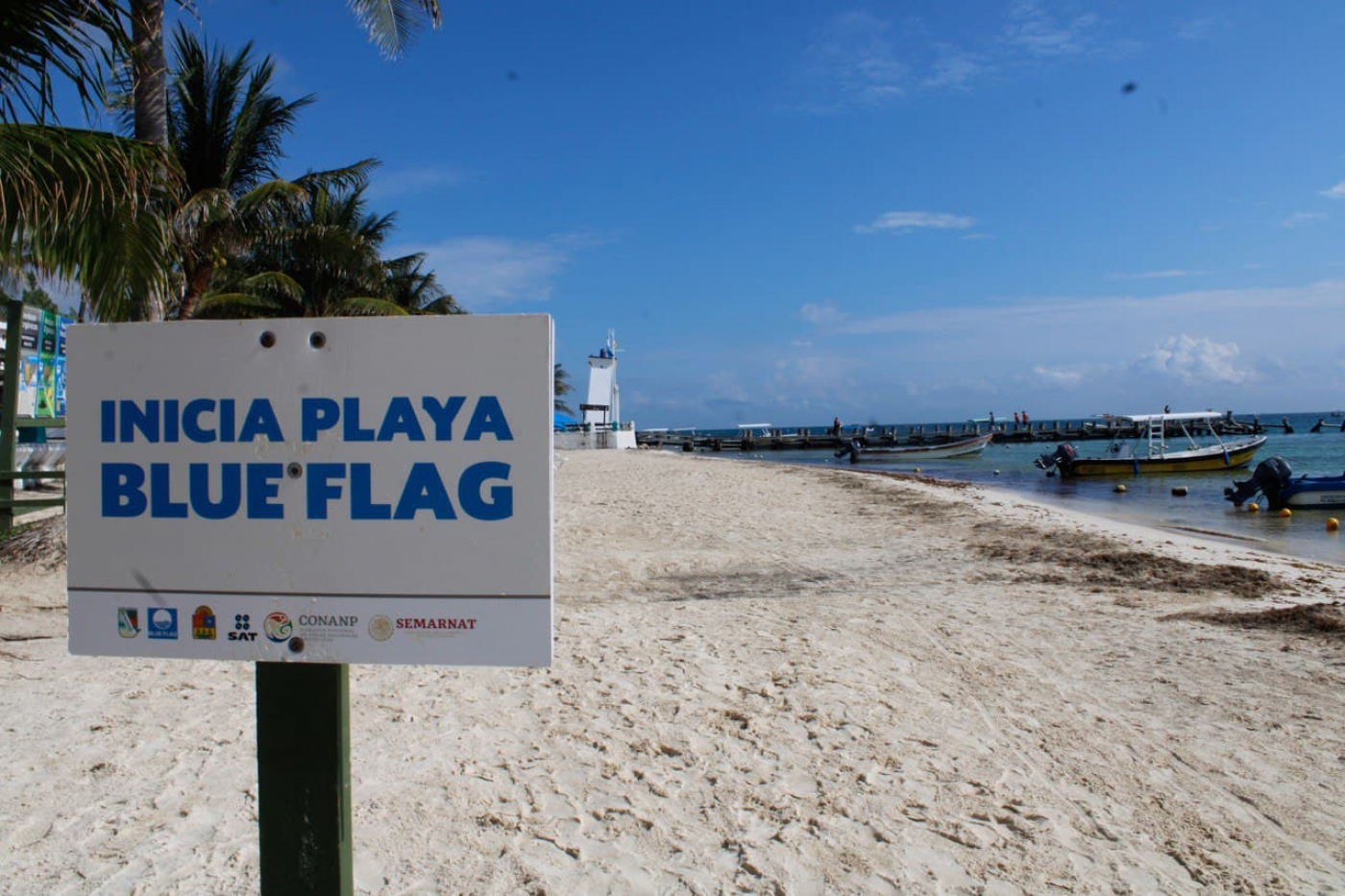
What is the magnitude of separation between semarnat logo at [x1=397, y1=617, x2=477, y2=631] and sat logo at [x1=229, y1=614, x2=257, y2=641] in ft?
0.89

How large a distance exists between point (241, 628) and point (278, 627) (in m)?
0.07

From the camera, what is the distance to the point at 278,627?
1531mm

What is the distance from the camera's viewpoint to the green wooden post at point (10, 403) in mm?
7730

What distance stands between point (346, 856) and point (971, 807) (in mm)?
2655

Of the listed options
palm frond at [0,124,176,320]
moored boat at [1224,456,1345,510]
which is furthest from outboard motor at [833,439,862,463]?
palm frond at [0,124,176,320]

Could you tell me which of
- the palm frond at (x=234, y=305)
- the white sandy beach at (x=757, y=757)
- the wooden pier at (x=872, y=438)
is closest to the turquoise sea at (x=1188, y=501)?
the white sandy beach at (x=757, y=757)

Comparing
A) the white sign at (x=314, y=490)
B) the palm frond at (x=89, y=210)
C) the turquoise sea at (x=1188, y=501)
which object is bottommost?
the turquoise sea at (x=1188, y=501)

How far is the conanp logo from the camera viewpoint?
153 cm

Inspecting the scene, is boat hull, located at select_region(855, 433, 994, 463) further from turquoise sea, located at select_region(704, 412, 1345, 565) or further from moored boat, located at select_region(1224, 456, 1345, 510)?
moored boat, located at select_region(1224, 456, 1345, 510)

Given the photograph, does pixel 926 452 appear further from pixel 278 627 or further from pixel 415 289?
pixel 278 627

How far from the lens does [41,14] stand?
471 cm

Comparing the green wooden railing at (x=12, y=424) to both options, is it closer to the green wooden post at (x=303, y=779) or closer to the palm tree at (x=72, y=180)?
the palm tree at (x=72, y=180)

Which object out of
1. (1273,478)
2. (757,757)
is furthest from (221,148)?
(1273,478)

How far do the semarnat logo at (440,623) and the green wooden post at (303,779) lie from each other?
175mm
